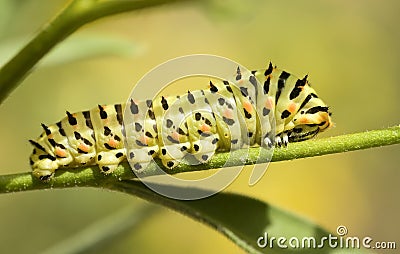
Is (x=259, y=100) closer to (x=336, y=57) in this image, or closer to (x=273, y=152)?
(x=273, y=152)

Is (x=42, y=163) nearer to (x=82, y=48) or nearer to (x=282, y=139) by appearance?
(x=282, y=139)

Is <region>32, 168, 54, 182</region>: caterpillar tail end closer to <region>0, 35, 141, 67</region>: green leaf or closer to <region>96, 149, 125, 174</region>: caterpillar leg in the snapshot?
<region>96, 149, 125, 174</region>: caterpillar leg

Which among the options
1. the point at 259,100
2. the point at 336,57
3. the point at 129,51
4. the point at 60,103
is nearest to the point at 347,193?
the point at 336,57

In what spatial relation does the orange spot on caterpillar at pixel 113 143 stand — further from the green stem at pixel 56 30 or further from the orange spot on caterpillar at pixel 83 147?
the green stem at pixel 56 30

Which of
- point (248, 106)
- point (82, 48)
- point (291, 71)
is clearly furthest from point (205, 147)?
point (291, 71)

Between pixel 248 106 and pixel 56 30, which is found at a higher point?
pixel 56 30

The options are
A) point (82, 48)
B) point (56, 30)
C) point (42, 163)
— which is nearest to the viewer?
point (56, 30)

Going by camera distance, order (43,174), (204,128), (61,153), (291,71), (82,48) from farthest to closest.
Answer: (291,71)
(82,48)
(204,128)
(61,153)
(43,174)

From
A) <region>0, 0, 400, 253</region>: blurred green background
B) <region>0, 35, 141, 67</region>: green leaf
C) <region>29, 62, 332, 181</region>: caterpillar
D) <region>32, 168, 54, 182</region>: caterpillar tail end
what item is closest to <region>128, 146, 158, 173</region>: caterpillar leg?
<region>29, 62, 332, 181</region>: caterpillar

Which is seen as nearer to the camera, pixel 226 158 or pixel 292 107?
pixel 226 158
